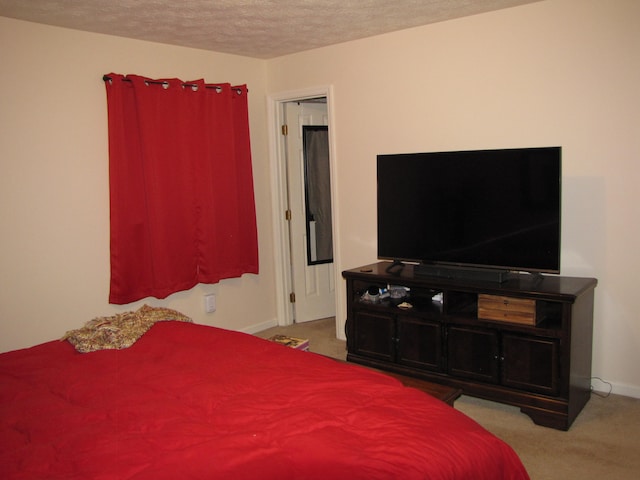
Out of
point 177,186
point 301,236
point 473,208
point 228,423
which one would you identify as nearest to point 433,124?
point 473,208

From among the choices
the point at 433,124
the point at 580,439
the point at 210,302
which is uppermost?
the point at 433,124

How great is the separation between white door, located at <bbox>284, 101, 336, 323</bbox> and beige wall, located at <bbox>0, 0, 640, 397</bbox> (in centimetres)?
102

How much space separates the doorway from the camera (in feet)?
16.6

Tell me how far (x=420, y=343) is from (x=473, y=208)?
3.16 ft

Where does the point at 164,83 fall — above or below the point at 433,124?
above

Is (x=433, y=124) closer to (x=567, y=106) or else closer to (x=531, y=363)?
(x=567, y=106)

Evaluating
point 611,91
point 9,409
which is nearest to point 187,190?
point 9,409

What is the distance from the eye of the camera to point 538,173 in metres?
3.21

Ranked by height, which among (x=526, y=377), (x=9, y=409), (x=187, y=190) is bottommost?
(x=526, y=377)

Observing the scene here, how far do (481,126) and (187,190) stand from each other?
2.27 meters

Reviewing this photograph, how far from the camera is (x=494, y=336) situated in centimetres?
328

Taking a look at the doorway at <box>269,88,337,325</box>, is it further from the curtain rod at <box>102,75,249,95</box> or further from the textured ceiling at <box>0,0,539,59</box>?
the textured ceiling at <box>0,0,539,59</box>

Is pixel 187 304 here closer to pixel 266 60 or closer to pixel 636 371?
pixel 266 60

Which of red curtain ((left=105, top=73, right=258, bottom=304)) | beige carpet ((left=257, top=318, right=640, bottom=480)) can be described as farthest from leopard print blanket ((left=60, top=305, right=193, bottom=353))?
beige carpet ((left=257, top=318, right=640, bottom=480))
